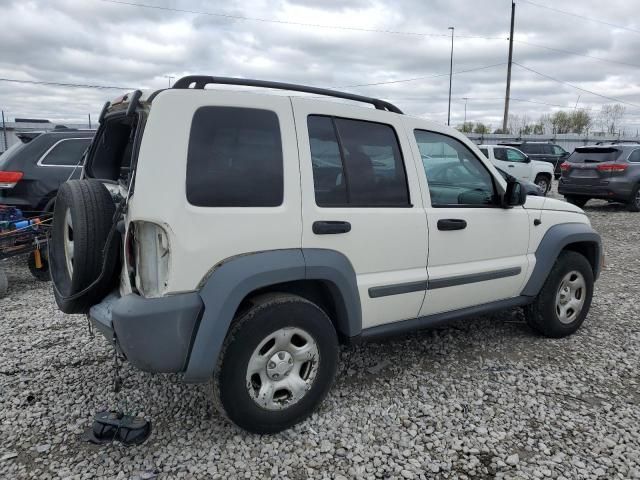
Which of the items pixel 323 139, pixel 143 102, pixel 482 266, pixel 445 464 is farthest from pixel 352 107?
pixel 445 464

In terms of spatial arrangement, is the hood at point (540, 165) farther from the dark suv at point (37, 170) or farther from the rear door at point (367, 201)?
the rear door at point (367, 201)

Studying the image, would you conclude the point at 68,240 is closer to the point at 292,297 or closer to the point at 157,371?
the point at 157,371

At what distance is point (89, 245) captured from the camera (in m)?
2.78

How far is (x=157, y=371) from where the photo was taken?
8.21 feet

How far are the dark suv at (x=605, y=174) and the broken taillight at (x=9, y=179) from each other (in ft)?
40.7

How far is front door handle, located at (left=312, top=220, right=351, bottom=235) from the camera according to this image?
2842 millimetres

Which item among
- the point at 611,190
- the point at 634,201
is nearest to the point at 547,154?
the point at 634,201

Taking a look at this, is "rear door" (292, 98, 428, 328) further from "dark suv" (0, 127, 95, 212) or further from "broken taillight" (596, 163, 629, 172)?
"broken taillight" (596, 163, 629, 172)

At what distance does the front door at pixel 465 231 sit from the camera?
11.3 ft

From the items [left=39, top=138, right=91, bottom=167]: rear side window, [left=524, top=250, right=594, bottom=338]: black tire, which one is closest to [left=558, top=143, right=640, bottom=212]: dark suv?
[left=524, top=250, right=594, bottom=338]: black tire

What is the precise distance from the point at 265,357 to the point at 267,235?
67 centimetres

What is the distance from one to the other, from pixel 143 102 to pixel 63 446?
194 centimetres

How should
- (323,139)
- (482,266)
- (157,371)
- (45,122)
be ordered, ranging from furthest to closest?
1. (45,122)
2. (482,266)
3. (323,139)
4. (157,371)

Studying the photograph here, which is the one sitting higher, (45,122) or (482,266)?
(45,122)
